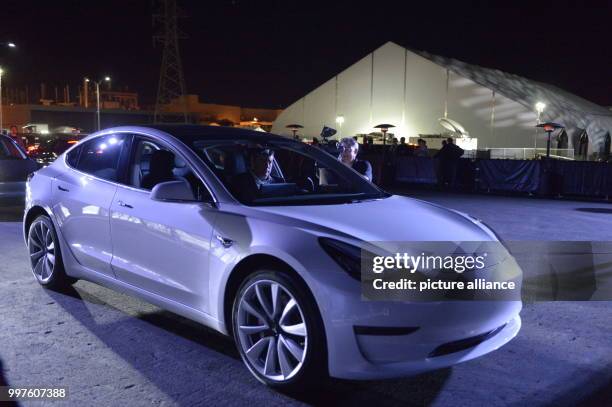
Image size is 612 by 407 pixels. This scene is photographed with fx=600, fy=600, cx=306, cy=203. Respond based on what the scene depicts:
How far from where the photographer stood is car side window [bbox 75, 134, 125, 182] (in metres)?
5.20

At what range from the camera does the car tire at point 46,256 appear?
225 inches

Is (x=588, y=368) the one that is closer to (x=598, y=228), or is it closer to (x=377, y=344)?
(x=377, y=344)

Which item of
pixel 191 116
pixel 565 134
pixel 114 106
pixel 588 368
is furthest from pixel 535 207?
pixel 114 106

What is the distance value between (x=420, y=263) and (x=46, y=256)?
4.01 metres

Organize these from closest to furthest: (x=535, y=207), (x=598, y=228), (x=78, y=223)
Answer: (x=78, y=223) → (x=598, y=228) → (x=535, y=207)

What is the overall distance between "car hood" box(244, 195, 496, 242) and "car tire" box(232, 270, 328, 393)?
0.40 meters

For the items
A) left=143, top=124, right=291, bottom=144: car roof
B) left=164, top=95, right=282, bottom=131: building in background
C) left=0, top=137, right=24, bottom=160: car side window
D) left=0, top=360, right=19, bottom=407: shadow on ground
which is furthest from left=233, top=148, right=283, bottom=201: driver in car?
left=164, top=95, right=282, bottom=131: building in background

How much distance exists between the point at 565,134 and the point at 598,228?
23.9 m

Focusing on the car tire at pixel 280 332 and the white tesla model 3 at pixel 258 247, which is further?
the car tire at pixel 280 332

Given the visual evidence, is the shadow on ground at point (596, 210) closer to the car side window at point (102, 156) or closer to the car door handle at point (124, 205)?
the car side window at point (102, 156)

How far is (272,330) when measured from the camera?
3.76 m

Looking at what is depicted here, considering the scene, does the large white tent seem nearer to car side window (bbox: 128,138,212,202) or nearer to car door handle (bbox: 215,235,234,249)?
car side window (bbox: 128,138,212,202)

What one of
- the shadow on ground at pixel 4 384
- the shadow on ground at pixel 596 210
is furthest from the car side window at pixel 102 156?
the shadow on ground at pixel 596 210

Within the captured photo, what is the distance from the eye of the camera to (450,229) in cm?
399
